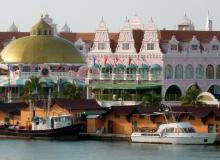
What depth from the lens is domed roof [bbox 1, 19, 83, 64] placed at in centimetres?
12494

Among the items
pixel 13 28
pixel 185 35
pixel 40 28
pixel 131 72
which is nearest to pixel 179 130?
pixel 131 72

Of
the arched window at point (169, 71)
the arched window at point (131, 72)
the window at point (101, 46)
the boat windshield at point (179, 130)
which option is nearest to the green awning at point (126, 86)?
the arched window at point (131, 72)

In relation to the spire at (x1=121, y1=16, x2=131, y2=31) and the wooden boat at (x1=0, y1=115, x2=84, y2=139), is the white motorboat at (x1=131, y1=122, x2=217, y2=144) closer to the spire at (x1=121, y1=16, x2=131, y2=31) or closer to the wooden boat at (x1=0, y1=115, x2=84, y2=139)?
the wooden boat at (x1=0, y1=115, x2=84, y2=139)

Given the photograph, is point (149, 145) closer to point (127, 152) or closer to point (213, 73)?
point (127, 152)

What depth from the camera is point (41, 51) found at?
125938 mm

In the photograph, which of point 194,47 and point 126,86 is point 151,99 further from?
point 194,47

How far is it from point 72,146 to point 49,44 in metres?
45.0

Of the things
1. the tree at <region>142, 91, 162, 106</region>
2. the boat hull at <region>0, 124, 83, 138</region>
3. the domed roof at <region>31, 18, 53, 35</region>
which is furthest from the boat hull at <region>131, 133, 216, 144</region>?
the domed roof at <region>31, 18, 53, 35</region>

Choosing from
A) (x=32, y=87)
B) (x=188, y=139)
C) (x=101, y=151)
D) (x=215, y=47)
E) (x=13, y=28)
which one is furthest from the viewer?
(x=13, y=28)

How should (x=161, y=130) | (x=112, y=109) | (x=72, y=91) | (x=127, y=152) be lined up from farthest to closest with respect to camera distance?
1. (x=72, y=91)
2. (x=112, y=109)
3. (x=161, y=130)
4. (x=127, y=152)

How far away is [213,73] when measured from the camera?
11344 centimetres

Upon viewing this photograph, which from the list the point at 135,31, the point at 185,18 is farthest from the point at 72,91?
the point at 185,18

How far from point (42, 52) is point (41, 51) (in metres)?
0.17

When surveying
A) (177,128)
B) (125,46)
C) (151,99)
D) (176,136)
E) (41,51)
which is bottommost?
(176,136)
